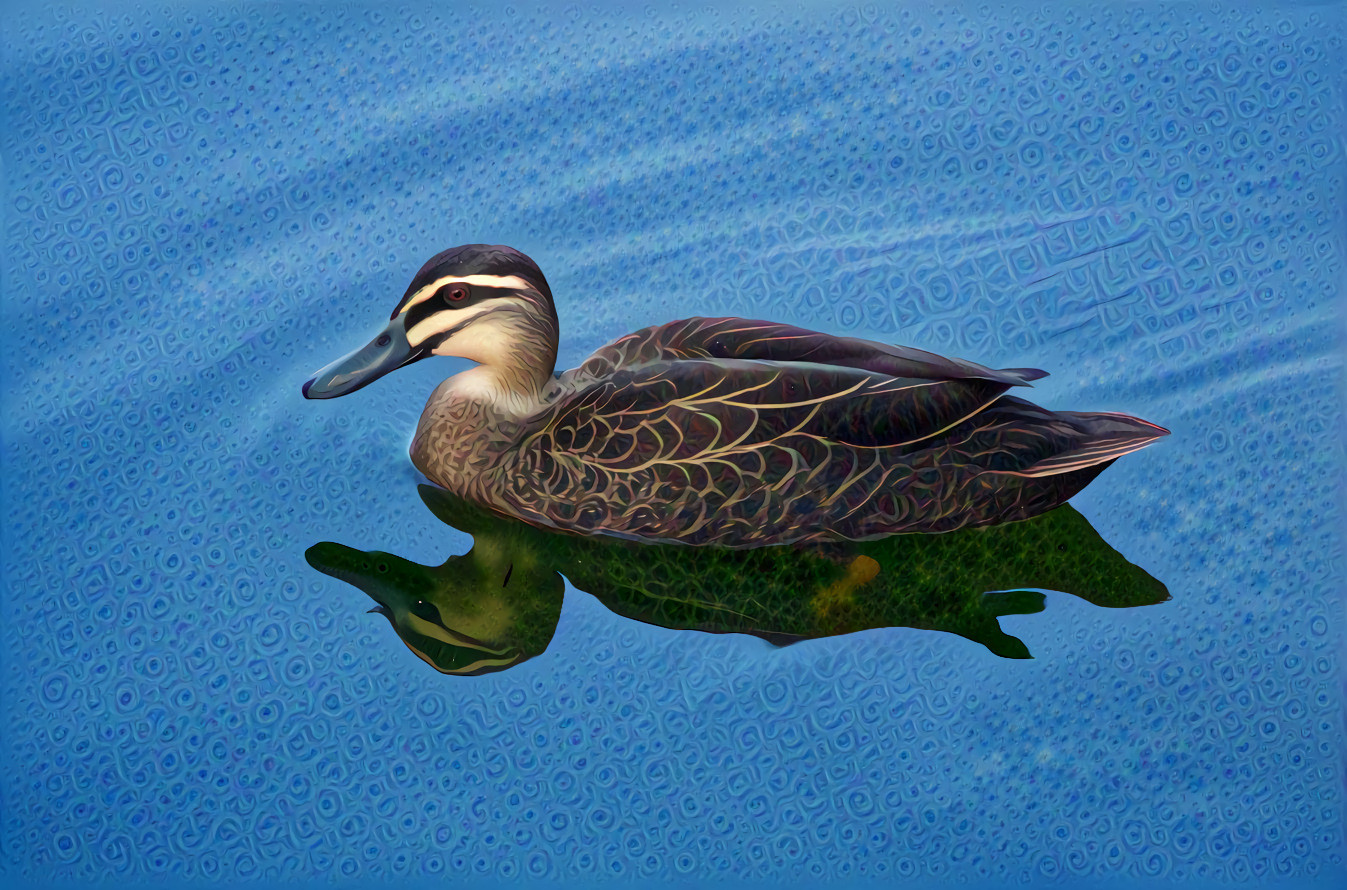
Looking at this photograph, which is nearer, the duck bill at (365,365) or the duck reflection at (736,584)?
the duck reflection at (736,584)

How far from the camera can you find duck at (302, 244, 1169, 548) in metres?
2.09

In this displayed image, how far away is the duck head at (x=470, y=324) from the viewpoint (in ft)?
7.22

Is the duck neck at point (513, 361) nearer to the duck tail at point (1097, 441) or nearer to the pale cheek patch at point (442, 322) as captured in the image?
the pale cheek patch at point (442, 322)

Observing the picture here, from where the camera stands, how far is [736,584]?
7.15 ft

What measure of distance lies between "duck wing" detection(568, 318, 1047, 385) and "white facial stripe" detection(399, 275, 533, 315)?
0.20 meters

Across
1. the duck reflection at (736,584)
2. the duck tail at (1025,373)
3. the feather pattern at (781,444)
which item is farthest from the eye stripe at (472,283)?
the duck tail at (1025,373)

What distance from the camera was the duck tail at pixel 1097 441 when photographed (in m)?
2.18

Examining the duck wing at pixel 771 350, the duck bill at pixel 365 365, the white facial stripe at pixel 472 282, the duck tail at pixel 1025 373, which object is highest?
the white facial stripe at pixel 472 282

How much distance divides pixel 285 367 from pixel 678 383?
36.8 inches

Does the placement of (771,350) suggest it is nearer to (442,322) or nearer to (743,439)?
(743,439)

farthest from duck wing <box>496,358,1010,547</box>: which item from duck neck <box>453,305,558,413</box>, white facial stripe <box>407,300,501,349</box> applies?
white facial stripe <box>407,300,501,349</box>

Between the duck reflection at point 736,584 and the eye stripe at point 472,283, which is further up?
the eye stripe at point 472,283

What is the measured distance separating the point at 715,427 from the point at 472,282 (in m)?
0.50

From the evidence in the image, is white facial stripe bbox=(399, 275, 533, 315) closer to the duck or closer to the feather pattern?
the duck
